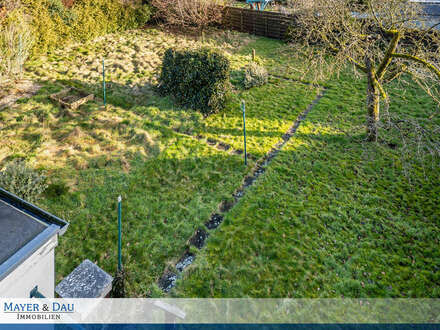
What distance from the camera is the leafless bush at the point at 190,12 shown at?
1777 centimetres

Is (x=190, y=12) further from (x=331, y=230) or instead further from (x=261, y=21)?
(x=331, y=230)

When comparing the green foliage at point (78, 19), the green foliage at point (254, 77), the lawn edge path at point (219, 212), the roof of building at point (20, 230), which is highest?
the green foliage at point (78, 19)

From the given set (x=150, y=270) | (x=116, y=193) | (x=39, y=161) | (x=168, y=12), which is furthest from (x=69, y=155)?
(x=168, y=12)

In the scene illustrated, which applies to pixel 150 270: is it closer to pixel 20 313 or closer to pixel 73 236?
pixel 73 236

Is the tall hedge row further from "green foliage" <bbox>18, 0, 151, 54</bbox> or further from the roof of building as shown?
the roof of building

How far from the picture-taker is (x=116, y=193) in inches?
313

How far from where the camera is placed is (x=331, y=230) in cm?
720

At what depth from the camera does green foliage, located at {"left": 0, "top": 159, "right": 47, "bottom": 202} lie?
277 inches

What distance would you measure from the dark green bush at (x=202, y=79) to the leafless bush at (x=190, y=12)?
7.30m

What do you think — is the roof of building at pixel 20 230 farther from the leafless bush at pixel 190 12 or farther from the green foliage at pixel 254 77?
the leafless bush at pixel 190 12

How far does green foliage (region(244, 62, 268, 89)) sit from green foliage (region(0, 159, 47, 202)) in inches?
343

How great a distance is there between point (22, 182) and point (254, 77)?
31.4 ft

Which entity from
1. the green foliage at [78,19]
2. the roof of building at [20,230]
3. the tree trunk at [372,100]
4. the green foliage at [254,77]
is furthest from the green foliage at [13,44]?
the tree trunk at [372,100]

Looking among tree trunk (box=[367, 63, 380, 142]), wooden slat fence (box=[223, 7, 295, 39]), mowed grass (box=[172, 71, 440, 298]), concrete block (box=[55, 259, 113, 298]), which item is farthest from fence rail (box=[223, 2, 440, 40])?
concrete block (box=[55, 259, 113, 298])
